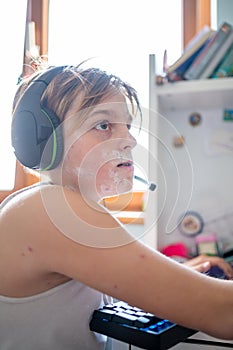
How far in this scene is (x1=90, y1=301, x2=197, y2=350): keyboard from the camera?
0.48m

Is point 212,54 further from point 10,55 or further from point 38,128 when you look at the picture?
point 10,55

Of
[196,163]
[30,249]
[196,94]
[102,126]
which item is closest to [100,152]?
[102,126]

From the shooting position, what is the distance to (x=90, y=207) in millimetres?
522

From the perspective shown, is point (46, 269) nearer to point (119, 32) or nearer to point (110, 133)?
point (110, 133)

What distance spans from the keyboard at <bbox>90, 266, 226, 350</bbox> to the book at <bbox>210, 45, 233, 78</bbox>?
2.49ft

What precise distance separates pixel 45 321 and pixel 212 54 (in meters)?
0.85

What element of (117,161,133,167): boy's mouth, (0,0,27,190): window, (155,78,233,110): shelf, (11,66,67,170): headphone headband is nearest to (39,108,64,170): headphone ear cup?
(11,66,67,170): headphone headband

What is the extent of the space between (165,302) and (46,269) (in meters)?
0.17

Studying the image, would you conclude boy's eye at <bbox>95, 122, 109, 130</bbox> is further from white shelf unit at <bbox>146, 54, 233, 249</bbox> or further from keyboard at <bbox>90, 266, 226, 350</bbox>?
white shelf unit at <bbox>146, 54, 233, 249</bbox>

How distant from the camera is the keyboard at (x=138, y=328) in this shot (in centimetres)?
48

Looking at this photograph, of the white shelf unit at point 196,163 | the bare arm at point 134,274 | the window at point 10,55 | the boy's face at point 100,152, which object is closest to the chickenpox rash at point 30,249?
the bare arm at point 134,274

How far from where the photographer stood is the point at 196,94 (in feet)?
3.68

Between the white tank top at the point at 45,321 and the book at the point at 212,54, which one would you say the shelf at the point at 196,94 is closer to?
the book at the point at 212,54

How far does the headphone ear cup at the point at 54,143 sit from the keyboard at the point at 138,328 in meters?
0.25
